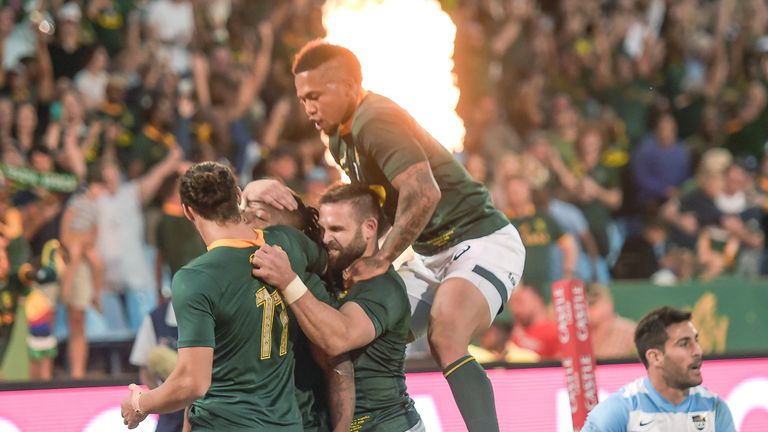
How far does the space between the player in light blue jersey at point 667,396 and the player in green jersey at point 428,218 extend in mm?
989

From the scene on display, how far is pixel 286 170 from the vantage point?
11.4 m

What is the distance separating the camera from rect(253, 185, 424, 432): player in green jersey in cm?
475

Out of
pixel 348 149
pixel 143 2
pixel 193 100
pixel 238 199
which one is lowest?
pixel 238 199

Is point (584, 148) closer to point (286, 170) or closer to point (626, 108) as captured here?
point (626, 108)

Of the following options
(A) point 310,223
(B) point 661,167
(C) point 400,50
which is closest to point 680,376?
(A) point 310,223

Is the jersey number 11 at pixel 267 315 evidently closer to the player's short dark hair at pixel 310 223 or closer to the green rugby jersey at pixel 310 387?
the green rugby jersey at pixel 310 387

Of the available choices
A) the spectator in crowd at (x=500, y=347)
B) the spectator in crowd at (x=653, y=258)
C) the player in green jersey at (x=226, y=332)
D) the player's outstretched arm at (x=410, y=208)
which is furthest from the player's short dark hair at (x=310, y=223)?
the spectator in crowd at (x=653, y=258)

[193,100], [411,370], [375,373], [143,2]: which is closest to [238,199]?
[375,373]

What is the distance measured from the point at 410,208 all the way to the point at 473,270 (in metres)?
0.63

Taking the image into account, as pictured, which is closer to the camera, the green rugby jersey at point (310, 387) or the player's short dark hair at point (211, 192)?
the player's short dark hair at point (211, 192)

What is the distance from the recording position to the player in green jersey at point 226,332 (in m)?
4.28

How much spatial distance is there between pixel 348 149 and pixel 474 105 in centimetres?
824

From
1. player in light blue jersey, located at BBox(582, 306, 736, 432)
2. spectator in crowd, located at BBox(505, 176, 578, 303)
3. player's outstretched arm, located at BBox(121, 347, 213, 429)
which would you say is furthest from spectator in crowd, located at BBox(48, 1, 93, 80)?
player's outstretched arm, located at BBox(121, 347, 213, 429)

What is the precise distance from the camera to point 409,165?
5.23 meters
